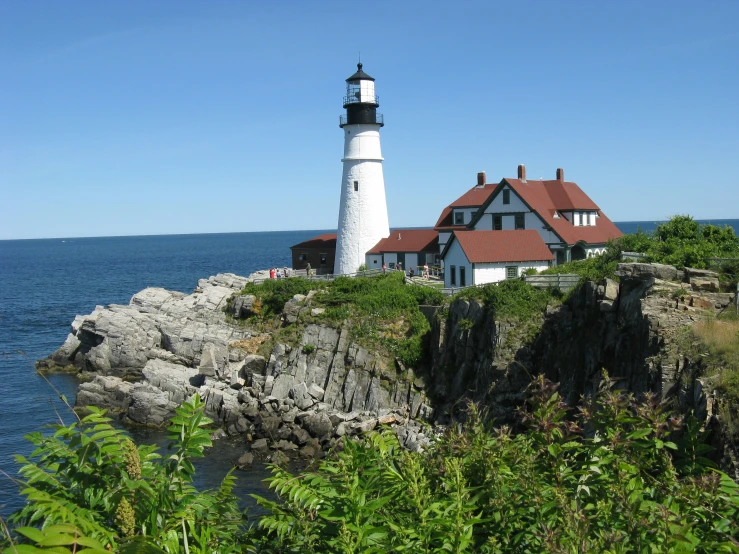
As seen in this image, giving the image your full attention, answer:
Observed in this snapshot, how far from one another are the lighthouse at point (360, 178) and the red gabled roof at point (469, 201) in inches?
176

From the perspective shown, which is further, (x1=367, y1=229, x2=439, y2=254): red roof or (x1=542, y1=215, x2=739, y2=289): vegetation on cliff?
(x1=367, y1=229, x2=439, y2=254): red roof

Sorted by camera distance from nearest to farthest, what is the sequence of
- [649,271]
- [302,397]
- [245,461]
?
[649,271]
[245,461]
[302,397]

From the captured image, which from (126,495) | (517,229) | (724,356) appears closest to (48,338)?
(517,229)

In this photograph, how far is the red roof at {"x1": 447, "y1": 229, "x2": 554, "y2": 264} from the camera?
37062 millimetres

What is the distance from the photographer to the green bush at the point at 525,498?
4973 millimetres

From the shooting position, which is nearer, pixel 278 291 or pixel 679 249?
pixel 679 249

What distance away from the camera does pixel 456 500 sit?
18.0ft

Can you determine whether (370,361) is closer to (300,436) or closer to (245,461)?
(300,436)

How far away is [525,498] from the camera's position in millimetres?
5480

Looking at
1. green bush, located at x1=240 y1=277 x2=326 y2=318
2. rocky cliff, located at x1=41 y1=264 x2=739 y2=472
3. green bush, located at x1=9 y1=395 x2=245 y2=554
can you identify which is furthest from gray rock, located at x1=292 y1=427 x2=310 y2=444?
green bush, located at x1=9 y1=395 x2=245 y2=554

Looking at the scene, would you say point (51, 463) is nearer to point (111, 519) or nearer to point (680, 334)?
point (111, 519)

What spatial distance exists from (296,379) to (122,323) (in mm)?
12743

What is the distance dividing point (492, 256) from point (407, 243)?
31.7 ft

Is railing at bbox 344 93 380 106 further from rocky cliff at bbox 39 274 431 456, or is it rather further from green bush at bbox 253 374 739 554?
green bush at bbox 253 374 739 554
